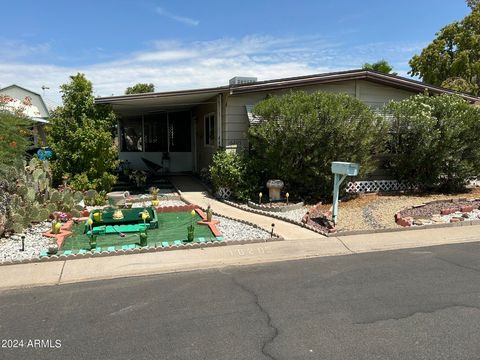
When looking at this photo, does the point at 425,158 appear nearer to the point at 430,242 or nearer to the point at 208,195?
the point at 430,242

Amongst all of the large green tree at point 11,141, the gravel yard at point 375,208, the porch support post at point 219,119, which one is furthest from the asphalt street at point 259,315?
the porch support post at point 219,119

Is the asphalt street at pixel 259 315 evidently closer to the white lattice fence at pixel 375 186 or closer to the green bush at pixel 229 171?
the green bush at pixel 229 171

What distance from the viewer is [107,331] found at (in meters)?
4.13

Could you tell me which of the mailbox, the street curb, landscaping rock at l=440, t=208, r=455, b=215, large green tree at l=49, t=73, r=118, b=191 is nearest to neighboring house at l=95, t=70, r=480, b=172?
large green tree at l=49, t=73, r=118, b=191

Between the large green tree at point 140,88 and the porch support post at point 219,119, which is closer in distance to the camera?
the porch support post at point 219,119

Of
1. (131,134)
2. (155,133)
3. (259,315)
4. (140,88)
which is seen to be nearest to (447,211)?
(259,315)

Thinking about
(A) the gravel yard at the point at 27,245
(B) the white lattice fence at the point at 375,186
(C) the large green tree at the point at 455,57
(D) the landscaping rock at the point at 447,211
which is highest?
(C) the large green tree at the point at 455,57

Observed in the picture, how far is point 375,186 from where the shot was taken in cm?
1288

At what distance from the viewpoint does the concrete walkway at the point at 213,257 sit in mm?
5898

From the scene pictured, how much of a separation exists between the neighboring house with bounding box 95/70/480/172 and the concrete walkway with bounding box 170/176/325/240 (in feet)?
4.58

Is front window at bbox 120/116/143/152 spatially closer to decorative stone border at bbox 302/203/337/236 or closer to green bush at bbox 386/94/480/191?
decorative stone border at bbox 302/203/337/236

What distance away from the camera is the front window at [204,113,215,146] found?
14.2 metres

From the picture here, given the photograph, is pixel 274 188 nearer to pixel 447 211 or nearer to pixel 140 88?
pixel 447 211

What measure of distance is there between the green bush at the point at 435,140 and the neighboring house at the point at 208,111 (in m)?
1.45
